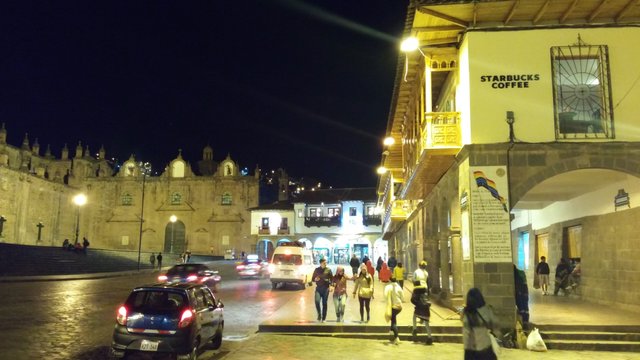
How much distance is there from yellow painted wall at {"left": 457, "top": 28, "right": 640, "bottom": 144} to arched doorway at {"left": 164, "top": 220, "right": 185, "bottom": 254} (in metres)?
63.5

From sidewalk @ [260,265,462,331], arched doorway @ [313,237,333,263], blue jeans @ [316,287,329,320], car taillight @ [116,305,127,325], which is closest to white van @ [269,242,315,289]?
sidewalk @ [260,265,462,331]

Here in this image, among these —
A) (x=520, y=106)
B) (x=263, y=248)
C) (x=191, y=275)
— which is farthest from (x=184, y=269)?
(x=263, y=248)

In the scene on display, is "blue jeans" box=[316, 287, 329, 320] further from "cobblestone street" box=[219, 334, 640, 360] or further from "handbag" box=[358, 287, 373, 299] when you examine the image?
"cobblestone street" box=[219, 334, 640, 360]

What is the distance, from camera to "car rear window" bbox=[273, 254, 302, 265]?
85.4 feet

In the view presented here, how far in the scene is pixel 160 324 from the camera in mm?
9047

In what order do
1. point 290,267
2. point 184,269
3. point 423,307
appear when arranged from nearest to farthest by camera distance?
point 423,307, point 184,269, point 290,267

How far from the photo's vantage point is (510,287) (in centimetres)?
1184

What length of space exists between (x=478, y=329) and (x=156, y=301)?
5865 millimetres

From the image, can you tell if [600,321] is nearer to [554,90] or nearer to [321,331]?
[554,90]

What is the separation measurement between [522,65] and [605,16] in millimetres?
2289

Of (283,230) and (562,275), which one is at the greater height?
(283,230)

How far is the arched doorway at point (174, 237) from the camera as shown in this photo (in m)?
71.2

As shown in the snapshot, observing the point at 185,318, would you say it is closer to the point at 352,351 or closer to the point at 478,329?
the point at 352,351

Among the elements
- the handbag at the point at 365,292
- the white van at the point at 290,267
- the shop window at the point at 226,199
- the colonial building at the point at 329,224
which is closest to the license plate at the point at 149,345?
the handbag at the point at 365,292
